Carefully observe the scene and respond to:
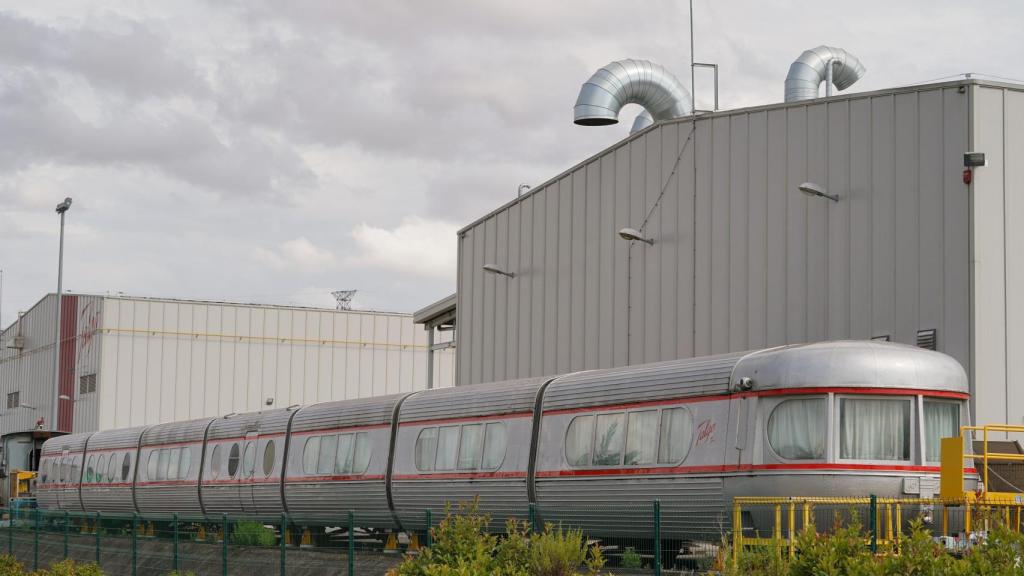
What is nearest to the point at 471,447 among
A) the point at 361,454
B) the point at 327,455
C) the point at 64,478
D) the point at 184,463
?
the point at 361,454

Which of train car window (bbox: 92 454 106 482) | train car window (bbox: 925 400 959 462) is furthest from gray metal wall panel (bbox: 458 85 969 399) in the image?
train car window (bbox: 92 454 106 482)

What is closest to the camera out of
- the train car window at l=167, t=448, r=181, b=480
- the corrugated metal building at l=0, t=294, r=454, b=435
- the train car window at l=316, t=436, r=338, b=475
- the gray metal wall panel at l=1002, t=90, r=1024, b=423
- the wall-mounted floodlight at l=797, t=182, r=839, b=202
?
the gray metal wall panel at l=1002, t=90, r=1024, b=423

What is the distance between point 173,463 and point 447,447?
43.1 ft

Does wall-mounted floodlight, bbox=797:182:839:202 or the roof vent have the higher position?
wall-mounted floodlight, bbox=797:182:839:202

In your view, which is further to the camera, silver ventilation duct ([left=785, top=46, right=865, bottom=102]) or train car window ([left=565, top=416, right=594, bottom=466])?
silver ventilation duct ([left=785, top=46, right=865, bottom=102])

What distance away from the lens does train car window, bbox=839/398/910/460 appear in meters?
16.1

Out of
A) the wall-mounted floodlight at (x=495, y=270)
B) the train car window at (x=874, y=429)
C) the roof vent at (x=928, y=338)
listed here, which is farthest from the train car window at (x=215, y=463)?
the train car window at (x=874, y=429)

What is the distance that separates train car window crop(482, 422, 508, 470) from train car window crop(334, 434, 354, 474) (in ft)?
14.9

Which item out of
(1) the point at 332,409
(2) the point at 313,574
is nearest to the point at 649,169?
(1) the point at 332,409

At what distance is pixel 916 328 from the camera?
69.9 ft

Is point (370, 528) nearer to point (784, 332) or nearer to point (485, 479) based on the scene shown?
point (485, 479)

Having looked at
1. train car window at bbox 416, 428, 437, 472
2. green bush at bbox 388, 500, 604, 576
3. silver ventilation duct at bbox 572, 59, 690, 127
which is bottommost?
green bush at bbox 388, 500, 604, 576

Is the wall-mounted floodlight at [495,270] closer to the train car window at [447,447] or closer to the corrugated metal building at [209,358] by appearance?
the train car window at [447,447]

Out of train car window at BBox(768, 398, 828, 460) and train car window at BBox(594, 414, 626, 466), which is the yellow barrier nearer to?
train car window at BBox(768, 398, 828, 460)
